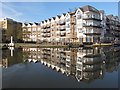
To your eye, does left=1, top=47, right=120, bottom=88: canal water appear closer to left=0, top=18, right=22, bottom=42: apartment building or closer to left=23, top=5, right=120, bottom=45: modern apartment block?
left=23, top=5, right=120, bottom=45: modern apartment block

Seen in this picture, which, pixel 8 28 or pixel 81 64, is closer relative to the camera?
pixel 81 64

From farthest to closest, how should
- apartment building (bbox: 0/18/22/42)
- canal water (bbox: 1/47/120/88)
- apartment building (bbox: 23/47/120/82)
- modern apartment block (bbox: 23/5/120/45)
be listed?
apartment building (bbox: 0/18/22/42) → modern apartment block (bbox: 23/5/120/45) → apartment building (bbox: 23/47/120/82) → canal water (bbox: 1/47/120/88)

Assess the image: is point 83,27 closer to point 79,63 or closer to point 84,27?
point 84,27

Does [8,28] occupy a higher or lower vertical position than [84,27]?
higher

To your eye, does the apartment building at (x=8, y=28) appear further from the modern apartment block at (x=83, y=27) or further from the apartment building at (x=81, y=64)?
the apartment building at (x=81, y=64)

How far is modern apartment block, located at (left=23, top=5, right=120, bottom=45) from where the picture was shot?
41.3m

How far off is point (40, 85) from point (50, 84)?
525mm

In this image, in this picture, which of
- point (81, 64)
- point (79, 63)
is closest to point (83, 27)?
point (79, 63)

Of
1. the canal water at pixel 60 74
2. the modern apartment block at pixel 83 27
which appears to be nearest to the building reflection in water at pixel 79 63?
the canal water at pixel 60 74

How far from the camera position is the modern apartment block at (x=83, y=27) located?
41.3 metres

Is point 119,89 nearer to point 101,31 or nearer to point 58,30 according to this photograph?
point 101,31

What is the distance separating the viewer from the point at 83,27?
137 ft

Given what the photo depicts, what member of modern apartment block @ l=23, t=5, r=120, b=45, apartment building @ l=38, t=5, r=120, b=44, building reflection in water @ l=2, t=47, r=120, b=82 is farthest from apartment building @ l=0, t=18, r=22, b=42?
building reflection in water @ l=2, t=47, r=120, b=82

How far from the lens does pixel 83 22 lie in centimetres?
4188
